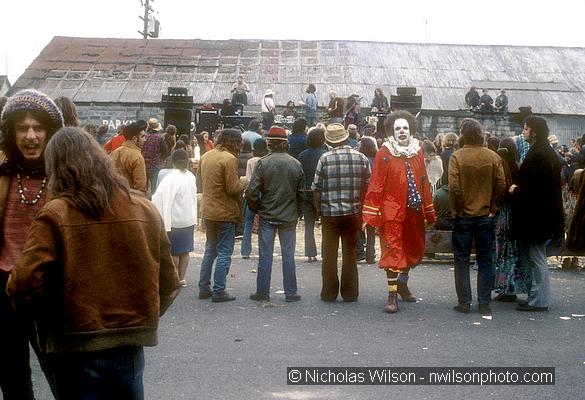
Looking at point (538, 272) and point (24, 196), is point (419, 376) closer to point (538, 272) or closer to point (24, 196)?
point (538, 272)

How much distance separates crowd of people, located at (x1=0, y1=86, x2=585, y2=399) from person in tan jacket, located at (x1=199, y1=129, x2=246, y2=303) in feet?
0.05

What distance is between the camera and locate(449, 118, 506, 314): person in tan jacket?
302 inches

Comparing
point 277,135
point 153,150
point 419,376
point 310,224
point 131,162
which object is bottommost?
point 419,376

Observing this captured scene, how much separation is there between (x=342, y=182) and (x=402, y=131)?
37.1 inches

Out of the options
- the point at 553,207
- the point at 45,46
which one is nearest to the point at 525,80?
the point at 45,46

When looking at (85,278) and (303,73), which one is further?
(303,73)

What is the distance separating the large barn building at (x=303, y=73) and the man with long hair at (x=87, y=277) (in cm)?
2652

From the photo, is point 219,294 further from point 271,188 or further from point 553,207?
point 553,207

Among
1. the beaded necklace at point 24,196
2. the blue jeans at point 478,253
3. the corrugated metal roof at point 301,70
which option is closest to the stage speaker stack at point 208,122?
the corrugated metal roof at point 301,70

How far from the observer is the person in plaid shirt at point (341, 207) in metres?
8.23

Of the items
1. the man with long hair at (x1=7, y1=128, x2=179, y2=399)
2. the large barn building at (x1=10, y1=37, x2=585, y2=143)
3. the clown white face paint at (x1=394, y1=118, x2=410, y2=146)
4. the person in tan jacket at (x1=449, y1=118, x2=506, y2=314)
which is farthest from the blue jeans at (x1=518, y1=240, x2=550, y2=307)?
the large barn building at (x1=10, y1=37, x2=585, y2=143)

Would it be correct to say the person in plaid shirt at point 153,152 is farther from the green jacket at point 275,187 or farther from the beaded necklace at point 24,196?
the beaded necklace at point 24,196

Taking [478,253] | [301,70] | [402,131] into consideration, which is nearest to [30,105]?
[402,131]

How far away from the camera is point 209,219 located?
8281 mm
